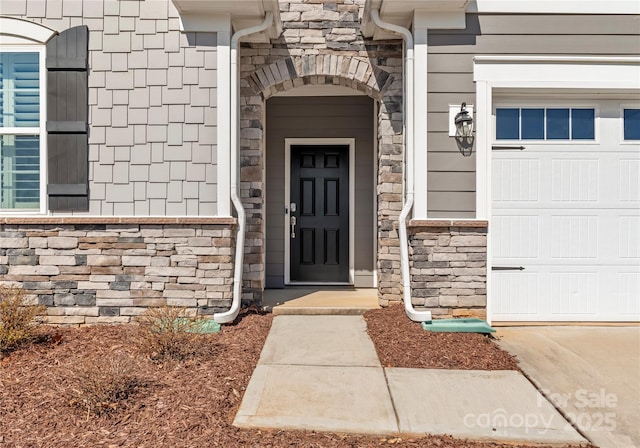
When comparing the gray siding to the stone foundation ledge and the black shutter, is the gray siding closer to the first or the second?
the stone foundation ledge

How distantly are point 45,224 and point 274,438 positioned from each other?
120 inches

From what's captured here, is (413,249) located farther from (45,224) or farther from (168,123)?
(45,224)

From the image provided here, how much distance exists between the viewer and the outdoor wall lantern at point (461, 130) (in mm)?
3697

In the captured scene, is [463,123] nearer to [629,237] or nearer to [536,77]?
[536,77]

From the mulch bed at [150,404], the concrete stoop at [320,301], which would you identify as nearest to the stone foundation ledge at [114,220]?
the mulch bed at [150,404]

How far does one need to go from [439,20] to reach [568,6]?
1.20 m

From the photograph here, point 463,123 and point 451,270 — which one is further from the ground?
point 463,123

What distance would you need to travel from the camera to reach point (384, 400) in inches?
94.1

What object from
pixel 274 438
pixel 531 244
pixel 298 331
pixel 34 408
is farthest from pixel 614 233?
pixel 34 408

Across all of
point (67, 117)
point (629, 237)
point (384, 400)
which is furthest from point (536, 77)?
point (67, 117)

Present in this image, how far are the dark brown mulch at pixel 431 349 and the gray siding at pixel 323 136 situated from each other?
1741 millimetres

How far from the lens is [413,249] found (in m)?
3.75

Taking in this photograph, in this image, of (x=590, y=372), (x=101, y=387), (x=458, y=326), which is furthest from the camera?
(x=458, y=326)

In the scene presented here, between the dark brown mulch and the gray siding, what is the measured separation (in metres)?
1.74
